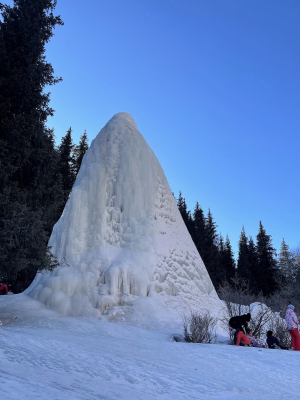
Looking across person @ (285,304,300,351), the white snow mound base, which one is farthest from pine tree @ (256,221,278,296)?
person @ (285,304,300,351)

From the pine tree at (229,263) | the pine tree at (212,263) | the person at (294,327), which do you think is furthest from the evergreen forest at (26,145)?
the pine tree at (229,263)

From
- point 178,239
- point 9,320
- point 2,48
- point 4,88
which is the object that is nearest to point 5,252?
point 9,320

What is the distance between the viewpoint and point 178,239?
13.4 m

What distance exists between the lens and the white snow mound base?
1075cm

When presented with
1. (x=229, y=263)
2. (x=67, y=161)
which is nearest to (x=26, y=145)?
(x=67, y=161)

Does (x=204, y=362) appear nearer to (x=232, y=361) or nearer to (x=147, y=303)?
(x=232, y=361)

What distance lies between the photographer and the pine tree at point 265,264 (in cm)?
3391

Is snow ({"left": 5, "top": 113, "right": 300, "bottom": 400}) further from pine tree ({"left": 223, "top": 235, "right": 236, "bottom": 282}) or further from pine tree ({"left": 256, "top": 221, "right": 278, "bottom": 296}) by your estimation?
pine tree ({"left": 223, "top": 235, "right": 236, "bottom": 282})

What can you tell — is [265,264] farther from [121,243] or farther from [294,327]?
[294,327]

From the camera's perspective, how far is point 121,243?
1237cm

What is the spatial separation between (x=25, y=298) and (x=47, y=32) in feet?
31.4

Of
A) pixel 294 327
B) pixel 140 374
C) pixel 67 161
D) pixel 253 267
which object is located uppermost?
pixel 67 161

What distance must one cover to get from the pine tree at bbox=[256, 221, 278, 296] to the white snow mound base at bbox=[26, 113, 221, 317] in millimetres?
23913

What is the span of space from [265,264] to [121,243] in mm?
28706
